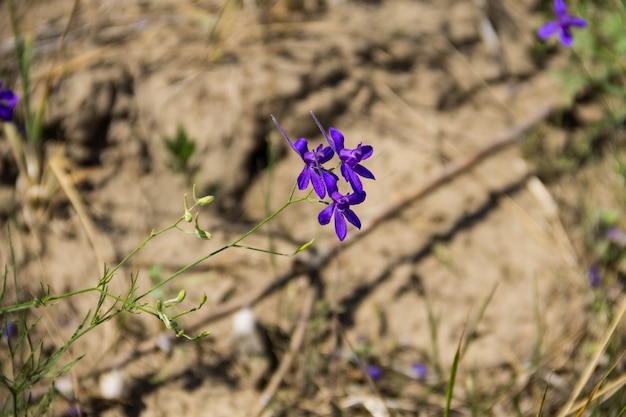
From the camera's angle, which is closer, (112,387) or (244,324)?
(112,387)

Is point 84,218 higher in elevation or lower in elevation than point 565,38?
lower

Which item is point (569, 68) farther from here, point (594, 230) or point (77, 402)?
point (77, 402)

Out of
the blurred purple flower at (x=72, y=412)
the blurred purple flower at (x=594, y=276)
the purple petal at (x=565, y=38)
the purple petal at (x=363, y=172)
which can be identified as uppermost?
the purple petal at (x=565, y=38)

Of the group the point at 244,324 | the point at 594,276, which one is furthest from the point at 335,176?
the point at 594,276

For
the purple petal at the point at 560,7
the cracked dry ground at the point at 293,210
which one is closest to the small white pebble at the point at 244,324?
the cracked dry ground at the point at 293,210

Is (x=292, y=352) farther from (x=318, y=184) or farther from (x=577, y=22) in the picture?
(x=577, y=22)

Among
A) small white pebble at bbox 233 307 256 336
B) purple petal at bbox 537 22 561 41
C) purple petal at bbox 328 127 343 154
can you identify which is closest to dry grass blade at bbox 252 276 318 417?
small white pebble at bbox 233 307 256 336

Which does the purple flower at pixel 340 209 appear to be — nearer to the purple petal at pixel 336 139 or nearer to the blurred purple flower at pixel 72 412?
the purple petal at pixel 336 139

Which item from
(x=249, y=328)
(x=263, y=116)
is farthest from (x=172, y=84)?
(x=249, y=328)
